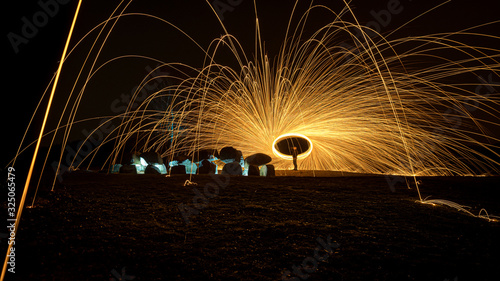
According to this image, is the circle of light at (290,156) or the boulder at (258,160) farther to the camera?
the circle of light at (290,156)

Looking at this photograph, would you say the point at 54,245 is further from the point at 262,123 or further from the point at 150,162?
the point at 262,123

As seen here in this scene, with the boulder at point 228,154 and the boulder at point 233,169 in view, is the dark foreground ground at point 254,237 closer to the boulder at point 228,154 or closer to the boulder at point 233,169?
the boulder at point 233,169

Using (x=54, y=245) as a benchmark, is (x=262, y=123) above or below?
above

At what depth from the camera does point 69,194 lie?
6.67 metres

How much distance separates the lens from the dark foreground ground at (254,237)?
3.44 metres

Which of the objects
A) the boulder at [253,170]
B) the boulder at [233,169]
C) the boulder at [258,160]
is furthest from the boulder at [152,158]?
the boulder at [253,170]

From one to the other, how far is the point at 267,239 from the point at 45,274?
2724 mm

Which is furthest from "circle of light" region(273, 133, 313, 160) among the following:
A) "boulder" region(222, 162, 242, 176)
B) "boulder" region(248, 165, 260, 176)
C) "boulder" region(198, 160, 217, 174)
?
"boulder" region(198, 160, 217, 174)

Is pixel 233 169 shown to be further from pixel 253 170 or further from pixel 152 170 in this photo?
pixel 152 170

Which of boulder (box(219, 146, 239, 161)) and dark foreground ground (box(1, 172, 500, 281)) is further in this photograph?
boulder (box(219, 146, 239, 161))

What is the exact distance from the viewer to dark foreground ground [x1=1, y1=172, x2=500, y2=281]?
344 centimetres

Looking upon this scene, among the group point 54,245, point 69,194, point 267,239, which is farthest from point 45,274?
point 69,194

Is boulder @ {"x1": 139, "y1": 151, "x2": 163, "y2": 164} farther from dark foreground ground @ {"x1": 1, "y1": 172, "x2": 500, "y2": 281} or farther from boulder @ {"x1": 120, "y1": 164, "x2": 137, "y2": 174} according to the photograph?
dark foreground ground @ {"x1": 1, "y1": 172, "x2": 500, "y2": 281}

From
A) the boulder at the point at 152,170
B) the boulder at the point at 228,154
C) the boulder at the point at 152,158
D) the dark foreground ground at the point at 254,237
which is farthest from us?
the boulder at the point at 152,158
